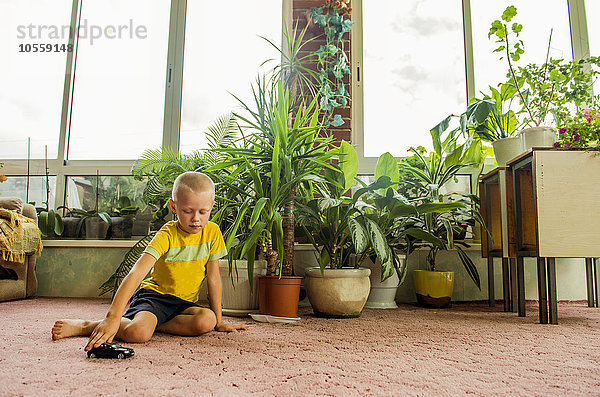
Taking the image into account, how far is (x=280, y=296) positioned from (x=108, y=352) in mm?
838

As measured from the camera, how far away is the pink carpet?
92 cm

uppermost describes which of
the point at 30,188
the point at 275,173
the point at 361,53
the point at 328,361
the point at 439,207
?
the point at 361,53

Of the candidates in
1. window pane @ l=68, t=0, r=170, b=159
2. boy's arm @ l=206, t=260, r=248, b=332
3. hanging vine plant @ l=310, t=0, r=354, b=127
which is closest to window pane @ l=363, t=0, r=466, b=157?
hanging vine plant @ l=310, t=0, r=354, b=127

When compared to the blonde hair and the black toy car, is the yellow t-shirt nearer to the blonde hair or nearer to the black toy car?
the blonde hair

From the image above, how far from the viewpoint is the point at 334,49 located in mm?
2969

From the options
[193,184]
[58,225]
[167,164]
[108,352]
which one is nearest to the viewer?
[108,352]

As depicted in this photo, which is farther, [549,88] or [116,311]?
[549,88]

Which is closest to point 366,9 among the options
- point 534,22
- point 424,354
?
point 534,22

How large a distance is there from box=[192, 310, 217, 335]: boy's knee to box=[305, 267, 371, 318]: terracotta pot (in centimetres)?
63

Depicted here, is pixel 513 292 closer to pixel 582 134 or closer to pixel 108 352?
pixel 582 134

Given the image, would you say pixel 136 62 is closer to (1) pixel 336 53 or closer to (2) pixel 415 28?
(1) pixel 336 53

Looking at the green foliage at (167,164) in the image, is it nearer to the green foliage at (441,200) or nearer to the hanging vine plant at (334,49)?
the hanging vine plant at (334,49)

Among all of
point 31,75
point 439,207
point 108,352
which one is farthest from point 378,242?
point 31,75

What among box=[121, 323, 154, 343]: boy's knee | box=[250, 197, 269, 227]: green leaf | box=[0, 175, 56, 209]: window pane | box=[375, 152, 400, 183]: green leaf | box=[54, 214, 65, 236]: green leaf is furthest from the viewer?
box=[0, 175, 56, 209]: window pane
